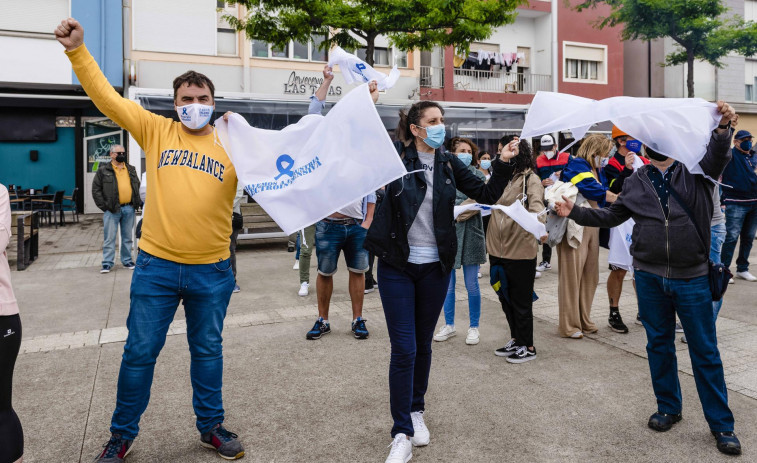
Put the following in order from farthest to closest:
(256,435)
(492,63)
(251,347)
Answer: (492,63) → (251,347) → (256,435)

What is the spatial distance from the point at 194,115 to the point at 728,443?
133 inches

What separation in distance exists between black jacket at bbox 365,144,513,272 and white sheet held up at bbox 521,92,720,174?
531 mm

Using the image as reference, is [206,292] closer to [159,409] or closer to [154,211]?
[154,211]

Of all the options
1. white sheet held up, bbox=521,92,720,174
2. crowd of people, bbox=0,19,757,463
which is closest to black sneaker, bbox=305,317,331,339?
crowd of people, bbox=0,19,757,463

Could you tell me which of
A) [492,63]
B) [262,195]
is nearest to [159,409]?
[262,195]

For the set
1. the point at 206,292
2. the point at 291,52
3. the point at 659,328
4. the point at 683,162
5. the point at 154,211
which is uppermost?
the point at 291,52

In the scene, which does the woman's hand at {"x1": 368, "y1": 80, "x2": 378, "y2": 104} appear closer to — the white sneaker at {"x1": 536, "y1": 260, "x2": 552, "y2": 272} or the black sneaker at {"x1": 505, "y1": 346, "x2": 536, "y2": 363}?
the black sneaker at {"x1": 505, "y1": 346, "x2": 536, "y2": 363}

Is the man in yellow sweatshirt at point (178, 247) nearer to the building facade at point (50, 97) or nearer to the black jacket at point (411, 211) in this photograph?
the black jacket at point (411, 211)

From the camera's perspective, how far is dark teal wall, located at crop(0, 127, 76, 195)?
768 inches

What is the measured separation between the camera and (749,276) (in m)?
8.34

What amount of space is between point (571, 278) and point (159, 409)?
146 inches

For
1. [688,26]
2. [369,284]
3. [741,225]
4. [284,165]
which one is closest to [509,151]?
[284,165]

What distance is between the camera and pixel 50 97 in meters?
18.5

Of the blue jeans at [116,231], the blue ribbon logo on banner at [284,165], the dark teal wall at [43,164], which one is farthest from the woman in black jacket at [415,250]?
the dark teal wall at [43,164]
